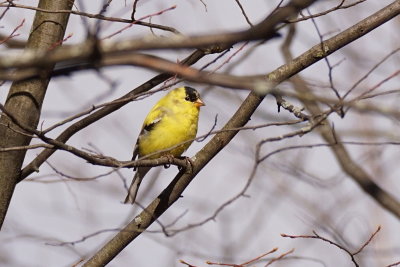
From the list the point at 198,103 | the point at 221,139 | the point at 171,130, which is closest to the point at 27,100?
the point at 221,139

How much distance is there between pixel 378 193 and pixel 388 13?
4104mm

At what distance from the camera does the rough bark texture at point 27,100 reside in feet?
16.9

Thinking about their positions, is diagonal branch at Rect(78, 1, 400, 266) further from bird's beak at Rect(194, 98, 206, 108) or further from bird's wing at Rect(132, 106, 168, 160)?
bird's beak at Rect(194, 98, 206, 108)

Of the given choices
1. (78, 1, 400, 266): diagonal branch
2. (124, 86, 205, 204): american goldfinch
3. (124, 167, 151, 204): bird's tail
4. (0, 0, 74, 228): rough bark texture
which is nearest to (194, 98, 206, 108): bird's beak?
(124, 86, 205, 204): american goldfinch

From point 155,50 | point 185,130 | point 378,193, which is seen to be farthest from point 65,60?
point 378,193

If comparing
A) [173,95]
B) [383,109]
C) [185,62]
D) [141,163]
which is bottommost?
[383,109]

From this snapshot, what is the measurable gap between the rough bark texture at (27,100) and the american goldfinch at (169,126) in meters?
1.64

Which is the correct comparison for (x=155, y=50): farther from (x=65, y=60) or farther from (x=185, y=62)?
(x=185, y=62)

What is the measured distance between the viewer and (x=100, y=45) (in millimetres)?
2074

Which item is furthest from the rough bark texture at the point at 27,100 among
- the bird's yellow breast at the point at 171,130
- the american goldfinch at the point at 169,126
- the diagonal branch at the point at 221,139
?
the bird's yellow breast at the point at 171,130

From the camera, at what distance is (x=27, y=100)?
527 centimetres

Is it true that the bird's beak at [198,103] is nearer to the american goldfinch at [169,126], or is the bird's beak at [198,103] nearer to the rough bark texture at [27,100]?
the american goldfinch at [169,126]

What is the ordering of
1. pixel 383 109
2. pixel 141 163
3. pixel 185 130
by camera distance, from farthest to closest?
pixel 185 130 → pixel 141 163 → pixel 383 109

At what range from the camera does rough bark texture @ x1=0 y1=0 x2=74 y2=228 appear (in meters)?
5.16
